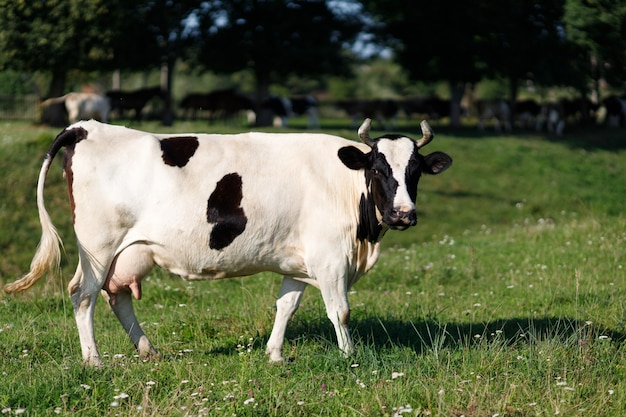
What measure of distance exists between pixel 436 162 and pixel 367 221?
95cm

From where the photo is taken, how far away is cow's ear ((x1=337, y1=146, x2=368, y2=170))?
7.88 metres

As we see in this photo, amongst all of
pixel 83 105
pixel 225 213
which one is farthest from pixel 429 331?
pixel 83 105

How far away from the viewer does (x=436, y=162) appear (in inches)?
326

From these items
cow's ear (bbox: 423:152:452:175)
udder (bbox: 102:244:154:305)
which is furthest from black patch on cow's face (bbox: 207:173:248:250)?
cow's ear (bbox: 423:152:452:175)

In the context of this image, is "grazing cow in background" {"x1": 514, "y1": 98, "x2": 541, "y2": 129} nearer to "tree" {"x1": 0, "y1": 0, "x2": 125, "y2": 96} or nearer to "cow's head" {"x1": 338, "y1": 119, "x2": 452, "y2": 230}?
"tree" {"x1": 0, "y1": 0, "x2": 125, "y2": 96}

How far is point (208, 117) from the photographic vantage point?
48875 millimetres

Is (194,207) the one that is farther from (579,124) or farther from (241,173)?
(579,124)

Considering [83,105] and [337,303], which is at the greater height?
[337,303]

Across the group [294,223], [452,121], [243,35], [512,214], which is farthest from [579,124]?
[294,223]

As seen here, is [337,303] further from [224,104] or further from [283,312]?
[224,104]

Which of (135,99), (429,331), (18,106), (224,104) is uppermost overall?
(429,331)

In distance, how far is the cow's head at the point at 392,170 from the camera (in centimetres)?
743

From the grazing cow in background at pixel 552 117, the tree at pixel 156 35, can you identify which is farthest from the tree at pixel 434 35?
the tree at pixel 156 35

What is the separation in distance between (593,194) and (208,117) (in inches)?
1051
